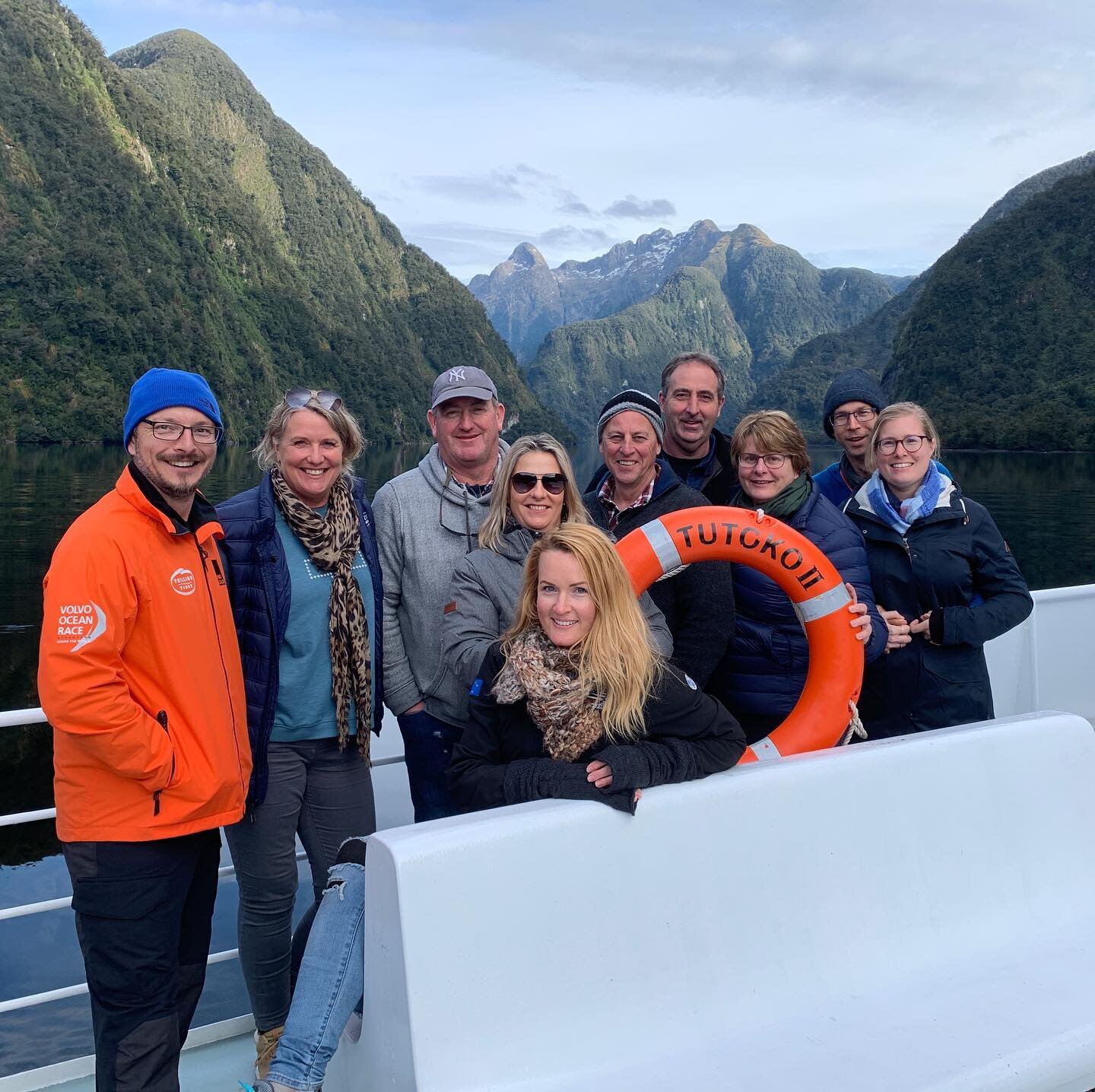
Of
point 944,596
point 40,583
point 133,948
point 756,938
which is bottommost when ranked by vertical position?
point 40,583

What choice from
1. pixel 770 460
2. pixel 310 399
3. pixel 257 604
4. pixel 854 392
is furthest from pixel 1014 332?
pixel 257 604

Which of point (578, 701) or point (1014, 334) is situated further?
point (1014, 334)

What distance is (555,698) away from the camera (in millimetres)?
1597

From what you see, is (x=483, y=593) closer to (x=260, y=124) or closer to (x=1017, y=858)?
(x=1017, y=858)

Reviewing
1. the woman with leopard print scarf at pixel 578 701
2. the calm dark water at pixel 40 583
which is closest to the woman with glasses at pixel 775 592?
the woman with leopard print scarf at pixel 578 701

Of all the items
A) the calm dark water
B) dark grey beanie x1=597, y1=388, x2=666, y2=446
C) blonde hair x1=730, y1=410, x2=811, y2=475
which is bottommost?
the calm dark water

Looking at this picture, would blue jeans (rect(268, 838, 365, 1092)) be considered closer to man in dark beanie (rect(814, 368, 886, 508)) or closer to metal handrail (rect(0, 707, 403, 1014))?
metal handrail (rect(0, 707, 403, 1014))

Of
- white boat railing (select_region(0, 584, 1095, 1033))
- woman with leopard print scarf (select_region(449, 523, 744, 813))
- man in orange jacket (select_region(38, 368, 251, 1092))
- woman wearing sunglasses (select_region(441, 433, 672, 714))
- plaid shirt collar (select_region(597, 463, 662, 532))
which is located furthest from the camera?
white boat railing (select_region(0, 584, 1095, 1033))

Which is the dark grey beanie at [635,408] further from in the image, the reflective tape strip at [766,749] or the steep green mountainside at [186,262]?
the steep green mountainside at [186,262]

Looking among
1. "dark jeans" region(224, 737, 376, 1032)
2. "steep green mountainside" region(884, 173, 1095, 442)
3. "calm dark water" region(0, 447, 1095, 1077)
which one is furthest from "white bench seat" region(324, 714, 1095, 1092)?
"steep green mountainside" region(884, 173, 1095, 442)

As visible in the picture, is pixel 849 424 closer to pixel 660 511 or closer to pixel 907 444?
pixel 907 444

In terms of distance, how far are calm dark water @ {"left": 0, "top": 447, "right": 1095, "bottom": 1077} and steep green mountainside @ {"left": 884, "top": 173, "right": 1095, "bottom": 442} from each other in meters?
3.47

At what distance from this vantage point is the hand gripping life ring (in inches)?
79.4

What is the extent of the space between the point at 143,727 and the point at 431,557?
74 cm
